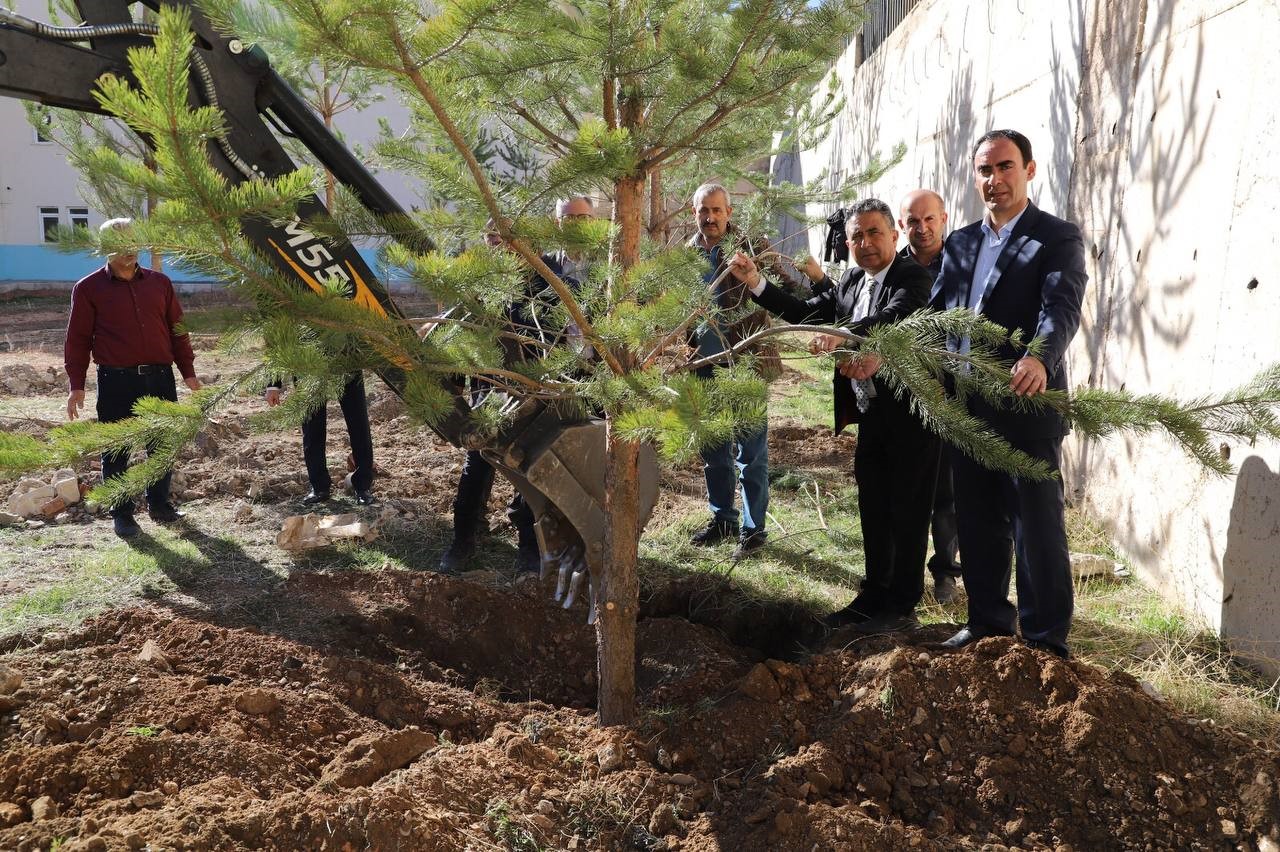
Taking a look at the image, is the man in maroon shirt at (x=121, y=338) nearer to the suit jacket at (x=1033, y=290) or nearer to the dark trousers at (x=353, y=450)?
the dark trousers at (x=353, y=450)

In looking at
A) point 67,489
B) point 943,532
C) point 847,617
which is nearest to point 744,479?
point 943,532

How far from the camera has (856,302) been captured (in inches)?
151

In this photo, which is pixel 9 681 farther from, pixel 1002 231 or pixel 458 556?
pixel 1002 231

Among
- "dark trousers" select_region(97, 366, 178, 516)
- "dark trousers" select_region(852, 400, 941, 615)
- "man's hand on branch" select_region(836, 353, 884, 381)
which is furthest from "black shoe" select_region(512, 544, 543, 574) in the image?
"man's hand on branch" select_region(836, 353, 884, 381)

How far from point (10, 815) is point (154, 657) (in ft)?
3.12

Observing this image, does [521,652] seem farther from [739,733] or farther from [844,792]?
[844,792]

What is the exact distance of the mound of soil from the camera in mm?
2393

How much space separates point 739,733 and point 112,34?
2.99m

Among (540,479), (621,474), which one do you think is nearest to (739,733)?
(621,474)

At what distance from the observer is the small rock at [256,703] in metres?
2.93

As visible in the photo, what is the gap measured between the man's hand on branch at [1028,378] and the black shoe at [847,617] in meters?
1.61

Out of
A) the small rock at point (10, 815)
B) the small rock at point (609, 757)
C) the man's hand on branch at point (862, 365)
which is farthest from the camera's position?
the small rock at point (609, 757)

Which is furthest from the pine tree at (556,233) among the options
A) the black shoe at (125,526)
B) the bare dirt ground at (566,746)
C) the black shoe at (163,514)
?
the black shoe at (163,514)

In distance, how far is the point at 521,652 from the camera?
12.4 feet
